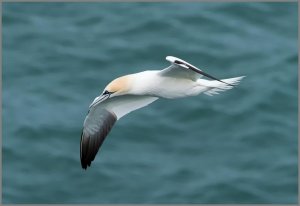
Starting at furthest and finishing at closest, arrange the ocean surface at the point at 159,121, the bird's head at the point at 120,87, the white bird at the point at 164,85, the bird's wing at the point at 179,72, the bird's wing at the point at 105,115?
the ocean surface at the point at 159,121 → the bird's wing at the point at 105,115 → the bird's head at the point at 120,87 → the white bird at the point at 164,85 → the bird's wing at the point at 179,72

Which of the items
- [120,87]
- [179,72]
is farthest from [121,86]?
[179,72]

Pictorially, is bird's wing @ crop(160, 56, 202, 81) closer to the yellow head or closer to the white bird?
the white bird

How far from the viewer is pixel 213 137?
24.6 metres

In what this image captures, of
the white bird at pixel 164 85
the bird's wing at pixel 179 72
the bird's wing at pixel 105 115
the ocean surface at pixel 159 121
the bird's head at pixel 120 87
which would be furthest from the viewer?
the ocean surface at pixel 159 121

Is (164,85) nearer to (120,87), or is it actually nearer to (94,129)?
(120,87)

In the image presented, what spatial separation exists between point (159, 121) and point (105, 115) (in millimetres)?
10983

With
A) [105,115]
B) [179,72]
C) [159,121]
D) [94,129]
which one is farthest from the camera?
[159,121]

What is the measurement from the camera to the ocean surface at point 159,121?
24.0 metres

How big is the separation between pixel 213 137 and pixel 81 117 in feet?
11.1

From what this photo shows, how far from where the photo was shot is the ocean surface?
2395cm

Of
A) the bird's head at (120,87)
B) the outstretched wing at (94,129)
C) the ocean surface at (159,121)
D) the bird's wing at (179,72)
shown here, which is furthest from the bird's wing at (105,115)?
the ocean surface at (159,121)

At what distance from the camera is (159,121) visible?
24312 millimetres

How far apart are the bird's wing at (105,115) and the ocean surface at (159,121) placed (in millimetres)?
9845

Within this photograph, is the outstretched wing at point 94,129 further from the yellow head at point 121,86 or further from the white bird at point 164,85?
the yellow head at point 121,86
